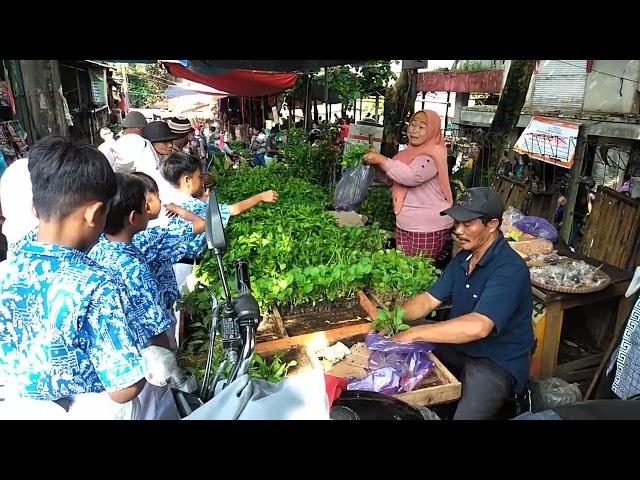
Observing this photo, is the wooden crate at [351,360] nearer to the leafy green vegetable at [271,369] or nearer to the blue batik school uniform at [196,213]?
the leafy green vegetable at [271,369]

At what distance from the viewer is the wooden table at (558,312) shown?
3.67 meters

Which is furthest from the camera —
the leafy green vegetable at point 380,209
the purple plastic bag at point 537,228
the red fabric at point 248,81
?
the red fabric at point 248,81

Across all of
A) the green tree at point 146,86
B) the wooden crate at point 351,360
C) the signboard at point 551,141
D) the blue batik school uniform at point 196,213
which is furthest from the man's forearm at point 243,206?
the green tree at point 146,86

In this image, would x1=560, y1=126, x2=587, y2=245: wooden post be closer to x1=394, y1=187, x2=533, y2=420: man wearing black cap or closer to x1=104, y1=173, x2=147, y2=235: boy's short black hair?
x1=394, y1=187, x2=533, y2=420: man wearing black cap

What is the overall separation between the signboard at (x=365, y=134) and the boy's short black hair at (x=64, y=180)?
19.5 ft

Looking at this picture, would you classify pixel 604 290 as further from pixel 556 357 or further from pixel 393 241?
pixel 393 241

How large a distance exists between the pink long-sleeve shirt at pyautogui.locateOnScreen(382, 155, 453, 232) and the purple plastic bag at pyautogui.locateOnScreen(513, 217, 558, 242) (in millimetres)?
1209

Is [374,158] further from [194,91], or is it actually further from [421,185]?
[194,91]

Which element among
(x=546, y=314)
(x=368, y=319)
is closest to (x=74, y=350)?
(x=368, y=319)

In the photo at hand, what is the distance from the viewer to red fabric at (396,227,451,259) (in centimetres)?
445

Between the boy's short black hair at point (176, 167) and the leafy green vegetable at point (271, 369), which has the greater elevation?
the boy's short black hair at point (176, 167)

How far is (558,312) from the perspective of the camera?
3703 mm

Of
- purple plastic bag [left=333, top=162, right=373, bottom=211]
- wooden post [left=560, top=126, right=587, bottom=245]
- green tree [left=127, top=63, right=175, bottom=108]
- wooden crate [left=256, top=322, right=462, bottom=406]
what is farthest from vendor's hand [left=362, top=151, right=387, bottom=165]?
green tree [left=127, top=63, right=175, bottom=108]

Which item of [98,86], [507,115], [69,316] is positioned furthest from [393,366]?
[98,86]
